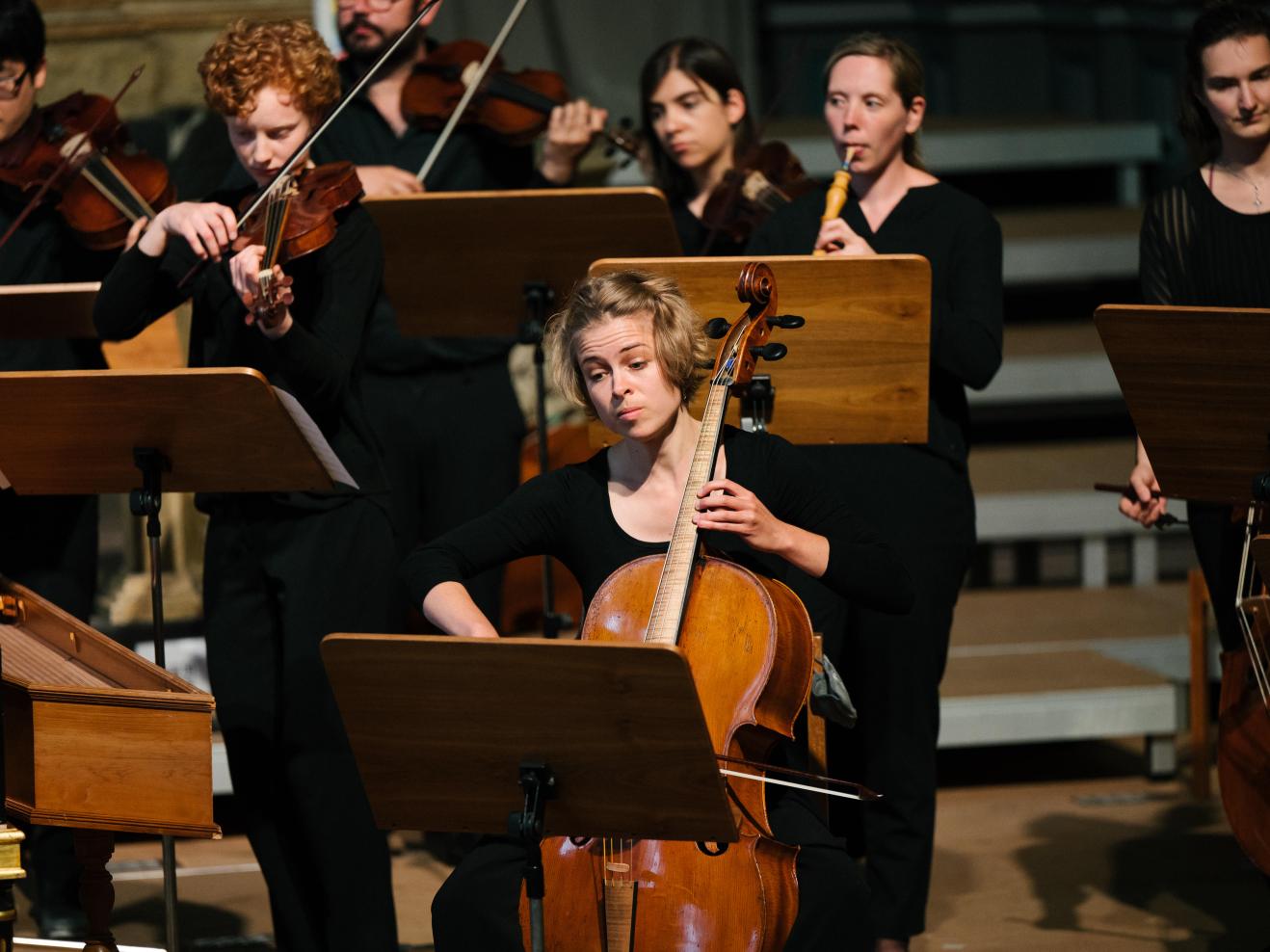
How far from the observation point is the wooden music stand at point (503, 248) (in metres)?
3.09

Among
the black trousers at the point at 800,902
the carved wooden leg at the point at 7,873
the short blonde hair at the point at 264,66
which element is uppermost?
the short blonde hair at the point at 264,66

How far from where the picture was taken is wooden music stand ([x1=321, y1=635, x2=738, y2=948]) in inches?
73.9

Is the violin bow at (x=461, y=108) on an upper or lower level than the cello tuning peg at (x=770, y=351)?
upper

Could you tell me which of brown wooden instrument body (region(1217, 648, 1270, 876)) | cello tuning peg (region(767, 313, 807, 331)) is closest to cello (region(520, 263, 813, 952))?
cello tuning peg (region(767, 313, 807, 331))

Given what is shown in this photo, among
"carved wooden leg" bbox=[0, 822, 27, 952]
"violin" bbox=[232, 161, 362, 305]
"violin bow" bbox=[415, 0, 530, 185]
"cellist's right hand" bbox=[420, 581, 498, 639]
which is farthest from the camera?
"violin bow" bbox=[415, 0, 530, 185]

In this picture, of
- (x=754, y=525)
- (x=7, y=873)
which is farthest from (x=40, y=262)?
(x=754, y=525)

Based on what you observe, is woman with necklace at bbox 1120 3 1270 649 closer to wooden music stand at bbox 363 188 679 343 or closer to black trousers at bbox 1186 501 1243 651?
black trousers at bbox 1186 501 1243 651

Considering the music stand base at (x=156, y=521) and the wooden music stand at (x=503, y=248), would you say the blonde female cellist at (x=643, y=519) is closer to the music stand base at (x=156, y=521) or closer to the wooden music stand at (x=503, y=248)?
the music stand base at (x=156, y=521)

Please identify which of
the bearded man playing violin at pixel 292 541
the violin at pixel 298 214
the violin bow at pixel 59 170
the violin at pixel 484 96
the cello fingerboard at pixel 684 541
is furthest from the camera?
the violin at pixel 484 96

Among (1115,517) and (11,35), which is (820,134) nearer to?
(1115,517)

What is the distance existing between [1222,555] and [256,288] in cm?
158

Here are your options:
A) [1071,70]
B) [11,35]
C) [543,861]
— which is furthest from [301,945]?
[1071,70]

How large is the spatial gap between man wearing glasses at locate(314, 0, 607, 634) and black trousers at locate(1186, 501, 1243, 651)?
4.12ft

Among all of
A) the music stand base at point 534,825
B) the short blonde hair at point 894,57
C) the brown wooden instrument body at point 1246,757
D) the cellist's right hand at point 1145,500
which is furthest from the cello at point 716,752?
the short blonde hair at point 894,57
